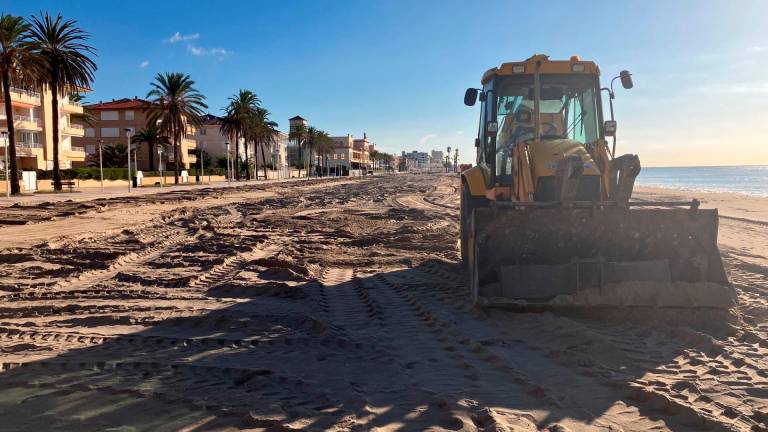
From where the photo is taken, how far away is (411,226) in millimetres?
16047

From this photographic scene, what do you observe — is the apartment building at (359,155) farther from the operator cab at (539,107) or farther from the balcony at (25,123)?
the operator cab at (539,107)

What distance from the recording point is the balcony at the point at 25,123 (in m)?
49.2

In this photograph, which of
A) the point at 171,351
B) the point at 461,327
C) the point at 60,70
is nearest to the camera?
the point at 171,351

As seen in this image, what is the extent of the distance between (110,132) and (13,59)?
50986 millimetres

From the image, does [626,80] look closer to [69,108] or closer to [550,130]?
[550,130]

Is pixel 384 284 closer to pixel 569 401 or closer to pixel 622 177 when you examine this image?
pixel 622 177

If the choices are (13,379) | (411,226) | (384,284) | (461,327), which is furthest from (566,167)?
(411,226)

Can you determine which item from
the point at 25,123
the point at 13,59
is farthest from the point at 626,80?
the point at 25,123

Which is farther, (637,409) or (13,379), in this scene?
(13,379)

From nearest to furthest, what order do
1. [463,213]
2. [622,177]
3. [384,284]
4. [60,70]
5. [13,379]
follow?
1. [13,379]
2. [622,177]
3. [384,284]
4. [463,213]
5. [60,70]

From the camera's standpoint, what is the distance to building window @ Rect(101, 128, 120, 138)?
78312 mm

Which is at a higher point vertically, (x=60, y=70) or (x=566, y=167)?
(x=60, y=70)

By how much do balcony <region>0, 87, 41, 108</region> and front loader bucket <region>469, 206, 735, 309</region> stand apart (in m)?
53.7

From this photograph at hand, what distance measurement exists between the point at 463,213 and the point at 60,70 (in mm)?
34614
